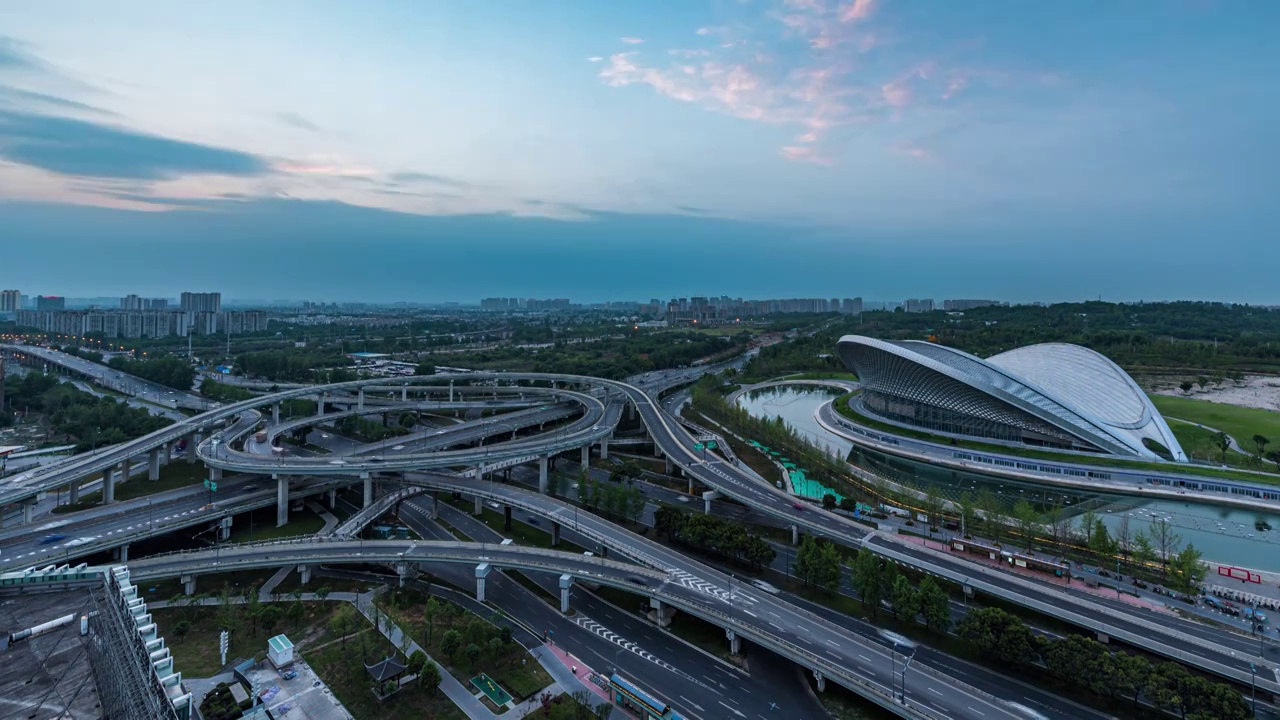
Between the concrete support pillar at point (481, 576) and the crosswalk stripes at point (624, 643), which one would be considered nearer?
the crosswalk stripes at point (624, 643)

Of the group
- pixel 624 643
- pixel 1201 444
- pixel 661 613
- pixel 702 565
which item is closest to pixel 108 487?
pixel 624 643

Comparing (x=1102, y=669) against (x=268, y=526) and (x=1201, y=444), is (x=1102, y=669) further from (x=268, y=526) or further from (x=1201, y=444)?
(x=1201, y=444)

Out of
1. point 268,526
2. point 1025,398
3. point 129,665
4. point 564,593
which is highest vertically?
point 1025,398

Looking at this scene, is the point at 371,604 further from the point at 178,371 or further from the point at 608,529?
the point at 178,371

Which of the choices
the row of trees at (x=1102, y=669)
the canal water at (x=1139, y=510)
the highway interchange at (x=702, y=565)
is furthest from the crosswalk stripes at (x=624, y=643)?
the canal water at (x=1139, y=510)

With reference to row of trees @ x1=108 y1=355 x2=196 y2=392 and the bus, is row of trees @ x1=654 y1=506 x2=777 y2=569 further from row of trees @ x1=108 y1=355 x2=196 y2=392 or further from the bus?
row of trees @ x1=108 y1=355 x2=196 y2=392

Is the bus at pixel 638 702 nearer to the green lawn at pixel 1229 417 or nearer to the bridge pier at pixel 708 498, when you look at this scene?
the bridge pier at pixel 708 498
